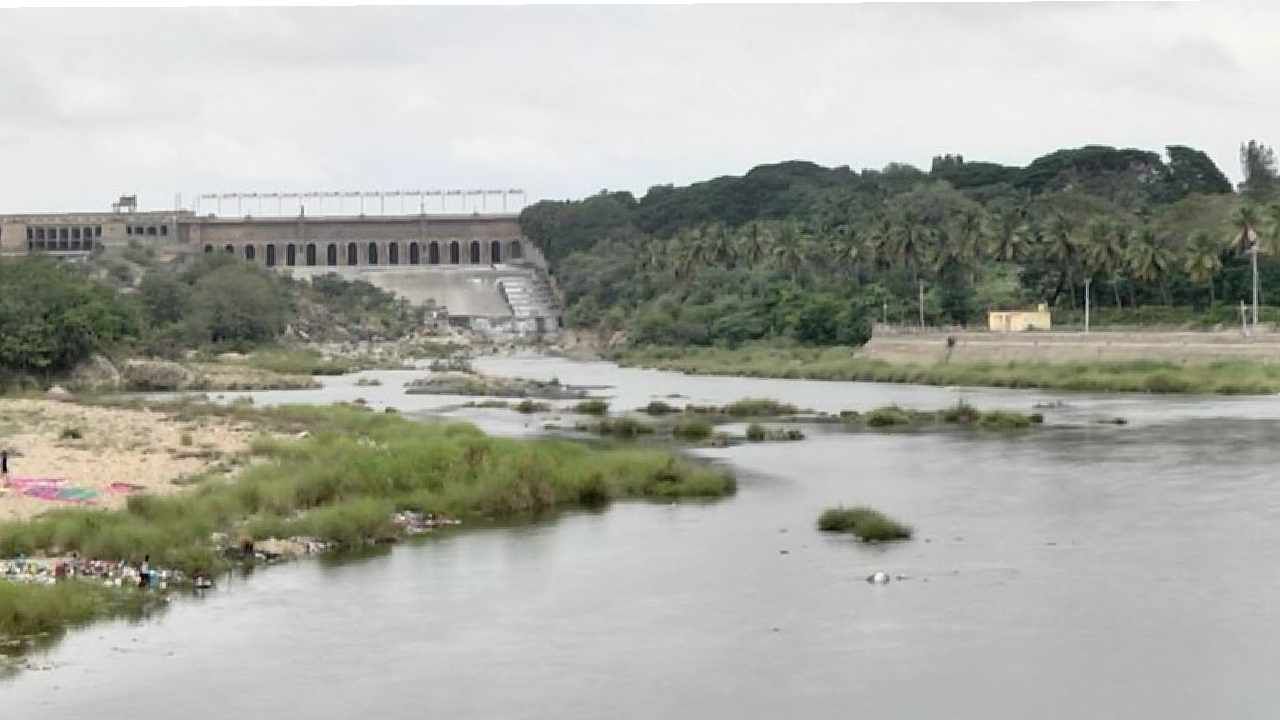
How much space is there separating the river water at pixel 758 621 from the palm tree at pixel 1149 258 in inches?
2301

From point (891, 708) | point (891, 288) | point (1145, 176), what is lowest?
point (891, 708)

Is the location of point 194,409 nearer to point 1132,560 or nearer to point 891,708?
point 1132,560

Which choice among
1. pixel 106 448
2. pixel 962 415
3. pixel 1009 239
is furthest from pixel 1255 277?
pixel 106 448

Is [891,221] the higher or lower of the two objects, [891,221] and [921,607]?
the higher

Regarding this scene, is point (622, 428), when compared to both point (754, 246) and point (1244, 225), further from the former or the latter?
point (754, 246)

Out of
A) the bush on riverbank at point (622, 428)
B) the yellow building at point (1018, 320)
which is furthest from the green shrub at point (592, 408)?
the yellow building at point (1018, 320)

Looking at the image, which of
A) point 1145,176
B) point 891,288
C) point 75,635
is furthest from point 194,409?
point 1145,176

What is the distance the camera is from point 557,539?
3859cm

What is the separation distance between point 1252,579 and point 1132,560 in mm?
2748

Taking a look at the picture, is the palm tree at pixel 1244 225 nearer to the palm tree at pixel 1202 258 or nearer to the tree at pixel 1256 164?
the palm tree at pixel 1202 258

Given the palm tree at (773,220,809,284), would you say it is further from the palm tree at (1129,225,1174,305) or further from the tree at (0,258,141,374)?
the tree at (0,258,141,374)

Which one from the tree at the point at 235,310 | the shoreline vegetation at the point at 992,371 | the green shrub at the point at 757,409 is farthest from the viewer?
the tree at the point at 235,310

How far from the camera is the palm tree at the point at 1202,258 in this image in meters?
100

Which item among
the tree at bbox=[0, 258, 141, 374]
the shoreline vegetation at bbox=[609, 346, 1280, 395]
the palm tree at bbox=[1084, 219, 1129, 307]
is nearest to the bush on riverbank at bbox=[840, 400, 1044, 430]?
the shoreline vegetation at bbox=[609, 346, 1280, 395]
